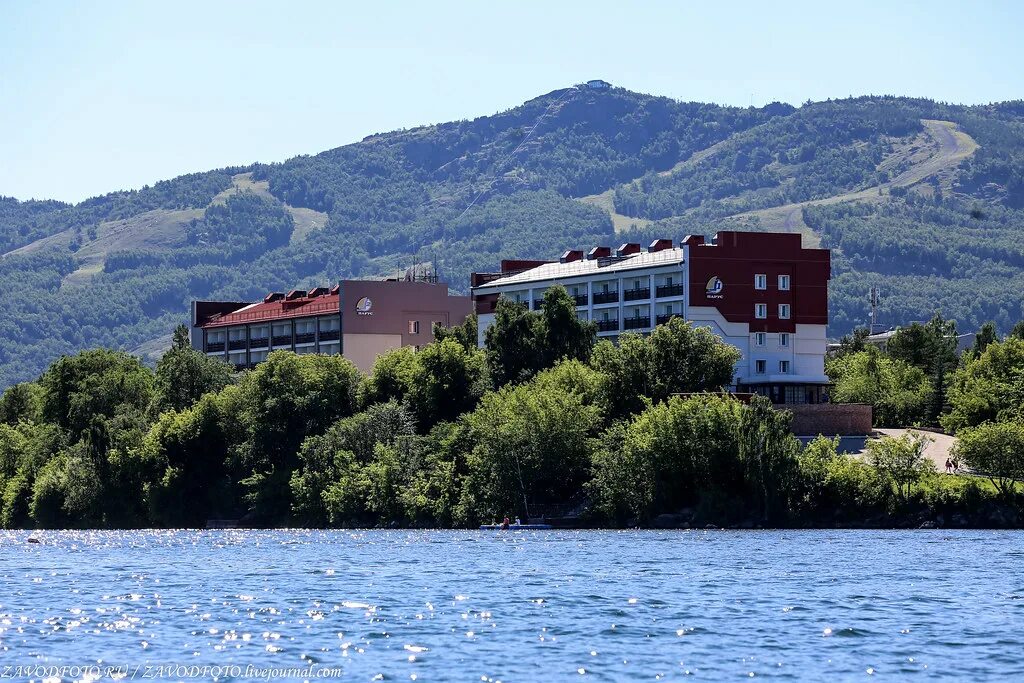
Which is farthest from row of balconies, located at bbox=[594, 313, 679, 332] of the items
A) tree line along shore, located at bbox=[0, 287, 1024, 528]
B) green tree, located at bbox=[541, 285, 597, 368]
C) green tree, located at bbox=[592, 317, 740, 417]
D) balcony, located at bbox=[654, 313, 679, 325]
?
green tree, located at bbox=[592, 317, 740, 417]

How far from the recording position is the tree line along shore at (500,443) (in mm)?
126375

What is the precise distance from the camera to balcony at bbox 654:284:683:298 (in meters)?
172

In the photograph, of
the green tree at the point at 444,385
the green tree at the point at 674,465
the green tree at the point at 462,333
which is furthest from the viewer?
the green tree at the point at 462,333

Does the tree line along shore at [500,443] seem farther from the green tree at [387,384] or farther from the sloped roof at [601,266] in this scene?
the sloped roof at [601,266]

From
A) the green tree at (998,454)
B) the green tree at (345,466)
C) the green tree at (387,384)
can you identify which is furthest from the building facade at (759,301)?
the green tree at (998,454)

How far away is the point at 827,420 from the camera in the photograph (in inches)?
5782

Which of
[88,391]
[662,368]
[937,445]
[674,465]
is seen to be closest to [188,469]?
[88,391]

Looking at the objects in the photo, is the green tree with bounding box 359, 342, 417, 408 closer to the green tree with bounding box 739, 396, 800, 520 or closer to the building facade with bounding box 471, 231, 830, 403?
the building facade with bounding box 471, 231, 830, 403

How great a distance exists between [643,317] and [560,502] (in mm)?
46609

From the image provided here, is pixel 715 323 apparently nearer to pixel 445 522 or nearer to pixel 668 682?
pixel 445 522

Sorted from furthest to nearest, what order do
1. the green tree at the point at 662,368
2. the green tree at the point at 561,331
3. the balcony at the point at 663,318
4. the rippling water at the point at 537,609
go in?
the balcony at the point at 663,318, the green tree at the point at 561,331, the green tree at the point at 662,368, the rippling water at the point at 537,609

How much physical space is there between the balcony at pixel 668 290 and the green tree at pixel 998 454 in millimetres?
48031

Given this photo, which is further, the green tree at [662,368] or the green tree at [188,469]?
the green tree at [188,469]

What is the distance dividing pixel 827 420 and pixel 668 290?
32.0 m
